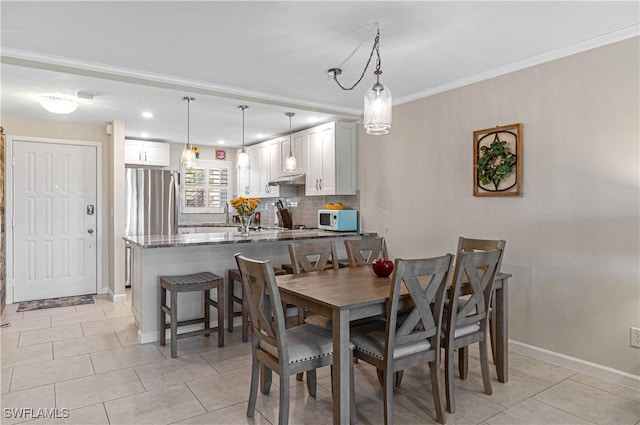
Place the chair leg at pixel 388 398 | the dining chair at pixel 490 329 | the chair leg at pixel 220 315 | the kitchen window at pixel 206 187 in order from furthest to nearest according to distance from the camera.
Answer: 1. the kitchen window at pixel 206 187
2. the chair leg at pixel 220 315
3. the dining chair at pixel 490 329
4. the chair leg at pixel 388 398

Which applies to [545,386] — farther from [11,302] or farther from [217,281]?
[11,302]

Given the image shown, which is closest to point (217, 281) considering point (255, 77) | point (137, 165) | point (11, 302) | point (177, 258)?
point (177, 258)

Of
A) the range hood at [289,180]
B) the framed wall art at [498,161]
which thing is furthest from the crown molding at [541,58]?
the range hood at [289,180]

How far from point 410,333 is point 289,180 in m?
3.74

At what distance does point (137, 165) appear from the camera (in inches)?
264

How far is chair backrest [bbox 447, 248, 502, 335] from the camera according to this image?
238 cm

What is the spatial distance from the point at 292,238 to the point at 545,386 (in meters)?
2.55

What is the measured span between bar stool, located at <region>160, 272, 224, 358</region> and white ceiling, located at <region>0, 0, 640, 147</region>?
5.87 ft

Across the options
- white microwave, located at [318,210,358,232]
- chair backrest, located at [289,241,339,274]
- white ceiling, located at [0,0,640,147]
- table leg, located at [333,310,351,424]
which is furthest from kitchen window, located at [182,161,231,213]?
table leg, located at [333,310,351,424]

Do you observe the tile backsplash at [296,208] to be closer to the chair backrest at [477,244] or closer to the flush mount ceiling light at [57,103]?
the chair backrest at [477,244]

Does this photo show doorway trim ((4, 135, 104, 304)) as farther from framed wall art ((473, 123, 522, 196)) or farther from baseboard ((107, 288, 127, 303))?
framed wall art ((473, 123, 522, 196))

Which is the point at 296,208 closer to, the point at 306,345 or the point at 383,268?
the point at 383,268

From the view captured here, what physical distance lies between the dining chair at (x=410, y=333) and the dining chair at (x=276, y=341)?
0.16 metres

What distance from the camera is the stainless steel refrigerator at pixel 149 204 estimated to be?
5.71m
